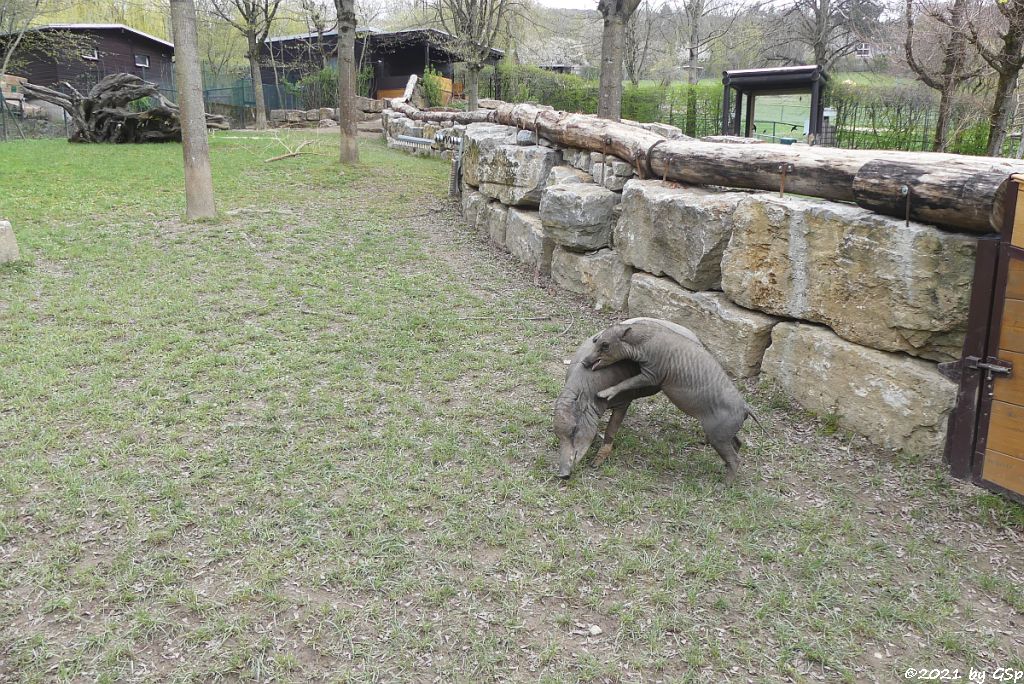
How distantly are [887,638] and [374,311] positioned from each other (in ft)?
14.5

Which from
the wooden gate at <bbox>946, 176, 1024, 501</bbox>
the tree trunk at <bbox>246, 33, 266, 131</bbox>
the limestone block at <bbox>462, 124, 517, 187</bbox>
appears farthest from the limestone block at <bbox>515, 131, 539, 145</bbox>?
the tree trunk at <bbox>246, 33, 266, 131</bbox>

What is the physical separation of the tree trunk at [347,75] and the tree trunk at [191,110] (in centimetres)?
423

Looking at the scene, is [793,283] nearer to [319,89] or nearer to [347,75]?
[347,75]

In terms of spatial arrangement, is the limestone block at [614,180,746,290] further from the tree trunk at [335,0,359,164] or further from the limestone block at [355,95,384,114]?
the limestone block at [355,95,384,114]

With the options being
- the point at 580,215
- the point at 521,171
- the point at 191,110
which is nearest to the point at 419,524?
the point at 580,215

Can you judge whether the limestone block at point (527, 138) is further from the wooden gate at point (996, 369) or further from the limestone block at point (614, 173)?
the wooden gate at point (996, 369)

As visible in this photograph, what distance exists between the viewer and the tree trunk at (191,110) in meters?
8.27

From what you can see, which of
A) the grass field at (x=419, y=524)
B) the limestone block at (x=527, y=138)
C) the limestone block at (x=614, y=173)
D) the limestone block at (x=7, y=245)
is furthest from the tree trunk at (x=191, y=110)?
the limestone block at (x=614, y=173)

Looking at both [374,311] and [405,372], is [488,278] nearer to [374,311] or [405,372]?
[374,311]

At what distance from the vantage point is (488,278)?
7121 mm

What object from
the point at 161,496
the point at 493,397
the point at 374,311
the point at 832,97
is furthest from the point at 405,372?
the point at 832,97

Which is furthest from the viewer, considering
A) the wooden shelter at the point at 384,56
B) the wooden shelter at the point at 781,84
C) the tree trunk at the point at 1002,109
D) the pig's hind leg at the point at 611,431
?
the wooden shelter at the point at 384,56

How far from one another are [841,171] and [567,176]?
128 inches

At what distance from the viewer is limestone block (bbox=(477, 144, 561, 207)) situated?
7.62m
